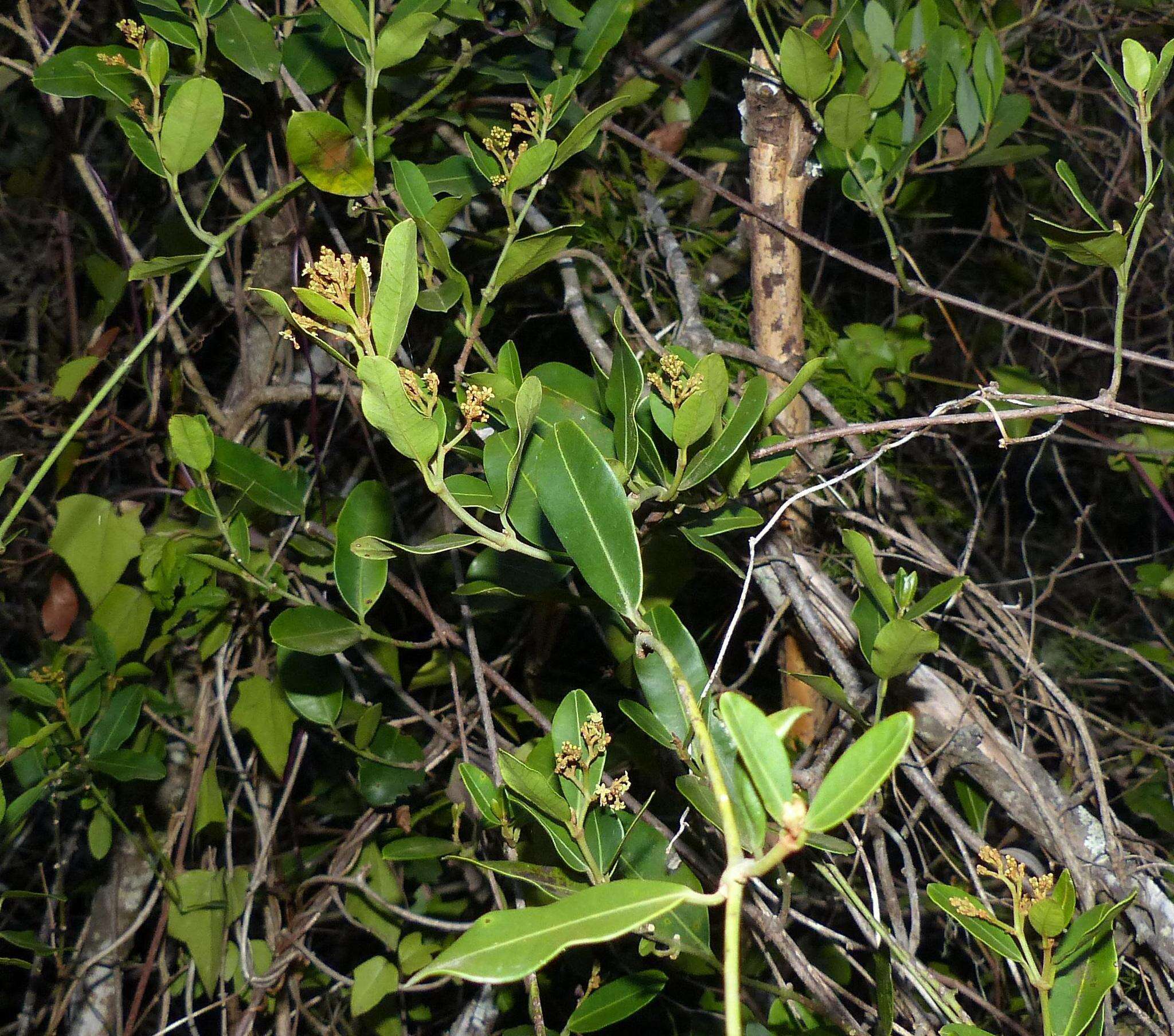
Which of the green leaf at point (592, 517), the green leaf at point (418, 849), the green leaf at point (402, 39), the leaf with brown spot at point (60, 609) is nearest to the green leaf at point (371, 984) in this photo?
the green leaf at point (418, 849)

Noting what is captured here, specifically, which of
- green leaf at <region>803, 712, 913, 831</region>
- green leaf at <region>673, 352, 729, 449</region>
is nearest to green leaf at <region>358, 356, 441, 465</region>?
green leaf at <region>673, 352, 729, 449</region>

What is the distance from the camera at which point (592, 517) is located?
0.55 meters

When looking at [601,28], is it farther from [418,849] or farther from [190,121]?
[418,849]

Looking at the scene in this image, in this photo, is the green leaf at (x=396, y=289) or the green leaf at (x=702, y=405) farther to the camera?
the green leaf at (x=702, y=405)

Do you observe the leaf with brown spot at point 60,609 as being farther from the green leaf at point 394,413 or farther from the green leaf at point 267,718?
the green leaf at point 394,413

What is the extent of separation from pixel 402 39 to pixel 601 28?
0.77 feet

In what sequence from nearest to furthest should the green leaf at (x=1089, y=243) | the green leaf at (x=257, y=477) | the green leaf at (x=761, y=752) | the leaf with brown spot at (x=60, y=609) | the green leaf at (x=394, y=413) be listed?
the green leaf at (x=761, y=752), the green leaf at (x=394, y=413), the green leaf at (x=1089, y=243), the green leaf at (x=257, y=477), the leaf with brown spot at (x=60, y=609)

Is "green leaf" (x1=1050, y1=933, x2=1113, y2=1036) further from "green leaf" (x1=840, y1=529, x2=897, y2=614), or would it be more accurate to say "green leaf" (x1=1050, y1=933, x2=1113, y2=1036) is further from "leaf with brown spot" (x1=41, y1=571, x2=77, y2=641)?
"leaf with brown spot" (x1=41, y1=571, x2=77, y2=641)

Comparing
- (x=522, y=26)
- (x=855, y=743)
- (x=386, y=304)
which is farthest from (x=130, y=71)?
(x=855, y=743)

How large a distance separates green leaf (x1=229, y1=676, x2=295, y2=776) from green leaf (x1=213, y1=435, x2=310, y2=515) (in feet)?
0.73

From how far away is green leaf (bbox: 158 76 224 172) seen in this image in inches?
28.0

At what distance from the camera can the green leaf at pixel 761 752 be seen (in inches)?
12.9

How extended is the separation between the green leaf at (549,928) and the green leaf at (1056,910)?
1.12 feet

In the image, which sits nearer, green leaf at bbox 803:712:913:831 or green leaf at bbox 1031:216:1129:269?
green leaf at bbox 803:712:913:831
